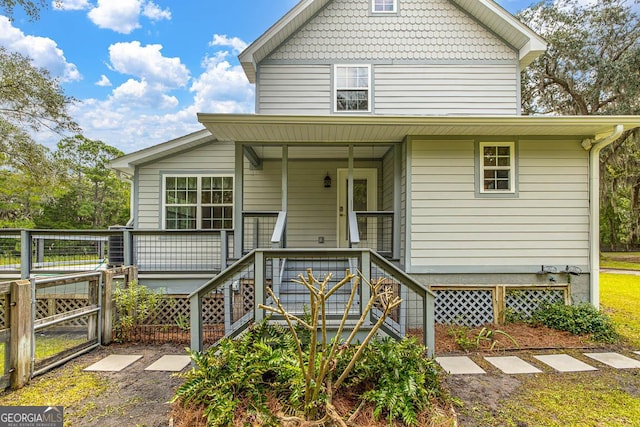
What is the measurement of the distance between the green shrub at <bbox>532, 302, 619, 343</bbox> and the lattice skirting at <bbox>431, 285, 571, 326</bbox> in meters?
0.17

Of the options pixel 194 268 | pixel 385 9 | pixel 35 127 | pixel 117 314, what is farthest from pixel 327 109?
pixel 35 127

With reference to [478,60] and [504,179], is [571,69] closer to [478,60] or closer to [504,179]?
[478,60]

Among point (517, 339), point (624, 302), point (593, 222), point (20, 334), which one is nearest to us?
point (20, 334)

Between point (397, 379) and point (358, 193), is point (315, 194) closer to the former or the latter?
point (358, 193)

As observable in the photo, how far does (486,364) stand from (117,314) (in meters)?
5.53

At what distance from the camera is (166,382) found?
371 cm

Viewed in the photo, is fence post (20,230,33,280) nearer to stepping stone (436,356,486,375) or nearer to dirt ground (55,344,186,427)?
dirt ground (55,344,186,427)

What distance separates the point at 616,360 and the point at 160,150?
8954 mm

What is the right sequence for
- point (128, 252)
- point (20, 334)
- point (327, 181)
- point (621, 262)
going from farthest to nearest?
point (621, 262) < point (327, 181) < point (128, 252) < point (20, 334)

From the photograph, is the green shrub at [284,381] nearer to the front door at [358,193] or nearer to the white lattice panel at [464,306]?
the white lattice panel at [464,306]

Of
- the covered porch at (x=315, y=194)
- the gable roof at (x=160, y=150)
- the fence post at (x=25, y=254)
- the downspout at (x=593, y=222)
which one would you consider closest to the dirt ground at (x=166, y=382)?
the downspout at (x=593, y=222)

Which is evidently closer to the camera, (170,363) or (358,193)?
(170,363)

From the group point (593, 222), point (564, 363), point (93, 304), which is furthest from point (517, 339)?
point (93, 304)

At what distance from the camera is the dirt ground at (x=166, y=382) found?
9.84 feet
